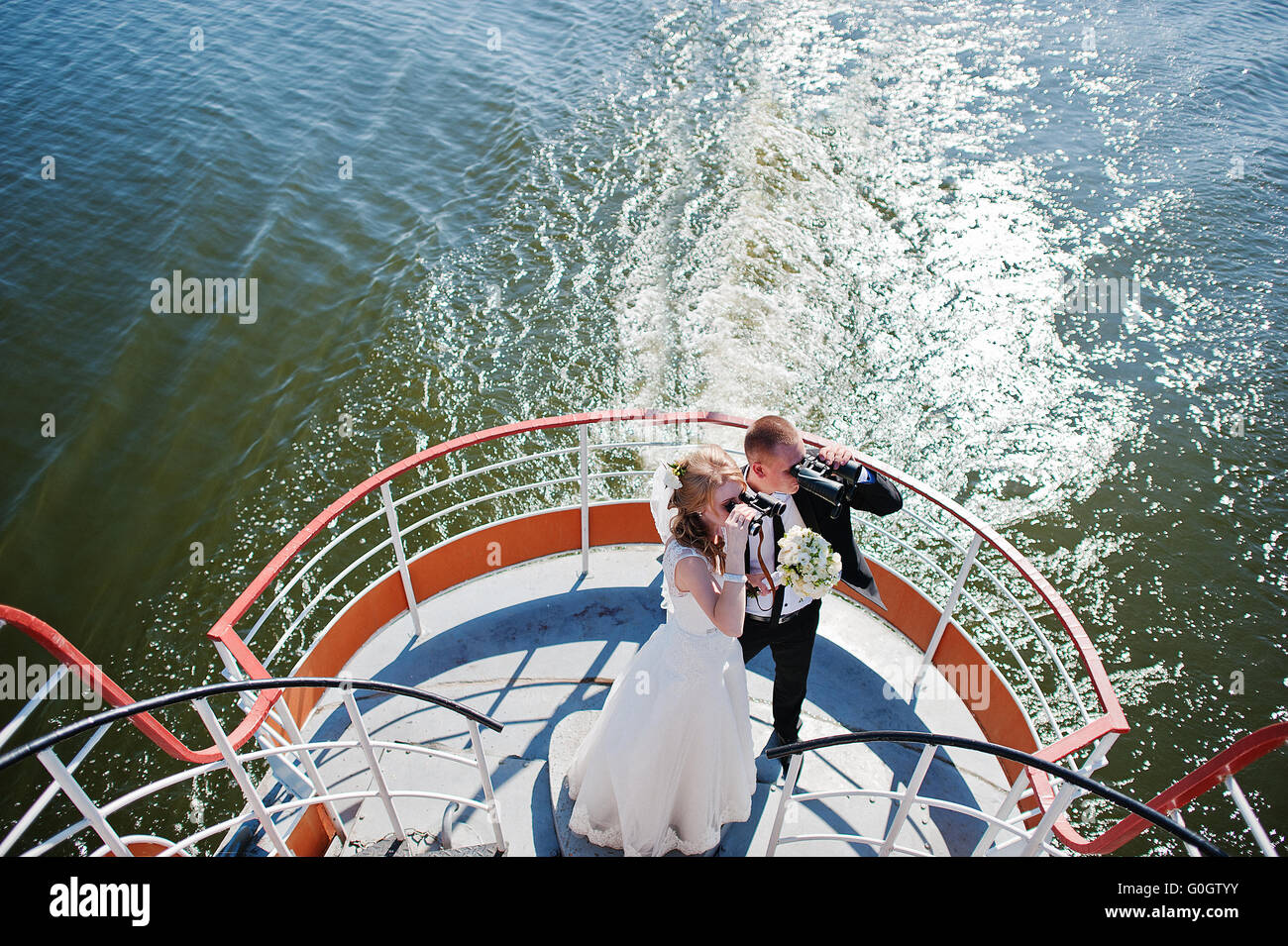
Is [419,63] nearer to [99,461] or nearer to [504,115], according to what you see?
[504,115]

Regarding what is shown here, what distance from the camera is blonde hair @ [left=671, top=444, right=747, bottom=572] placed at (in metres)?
3.53

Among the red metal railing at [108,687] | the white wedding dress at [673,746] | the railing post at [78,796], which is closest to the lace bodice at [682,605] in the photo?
the white wedding dress at [673,746]

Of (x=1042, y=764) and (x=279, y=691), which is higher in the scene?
(x=279, y=691)

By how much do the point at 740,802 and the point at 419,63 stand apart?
19.1 m

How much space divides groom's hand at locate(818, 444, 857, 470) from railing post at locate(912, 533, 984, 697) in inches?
48.7

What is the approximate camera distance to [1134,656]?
952 centimetres

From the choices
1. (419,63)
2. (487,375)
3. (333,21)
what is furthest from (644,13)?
(487,375)

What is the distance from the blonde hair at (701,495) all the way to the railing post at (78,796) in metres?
2.33

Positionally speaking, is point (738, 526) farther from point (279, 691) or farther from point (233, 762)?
point (279, 691)

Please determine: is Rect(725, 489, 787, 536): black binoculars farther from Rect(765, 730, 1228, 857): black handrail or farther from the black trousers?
Rect(765, 730, 1228, 857): black handrail

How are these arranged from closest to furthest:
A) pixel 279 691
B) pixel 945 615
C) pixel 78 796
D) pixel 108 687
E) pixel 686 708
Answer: pixel 78 796 < pixel 108 687 < pixel 686 708 < pixel 279 691 < pixel 945 615

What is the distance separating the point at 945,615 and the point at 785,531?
1862mm

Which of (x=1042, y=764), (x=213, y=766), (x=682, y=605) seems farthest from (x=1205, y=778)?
(x=213, y=766)

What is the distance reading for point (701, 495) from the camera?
11.6ft
